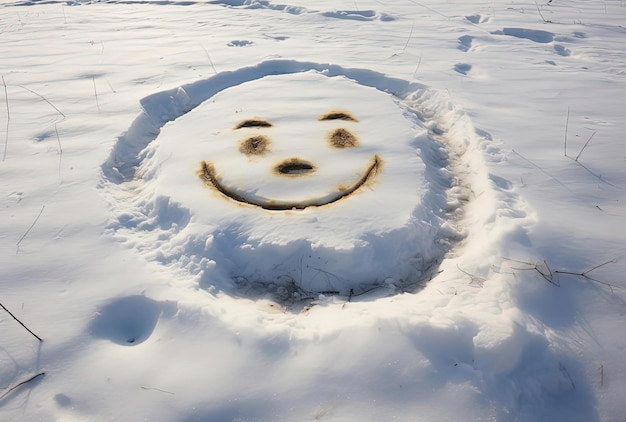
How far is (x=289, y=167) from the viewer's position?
237 centimetres

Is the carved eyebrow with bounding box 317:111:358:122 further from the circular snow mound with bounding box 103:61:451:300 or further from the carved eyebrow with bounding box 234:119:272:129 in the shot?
the carved eyebrow with bounding box 234:119:272:129

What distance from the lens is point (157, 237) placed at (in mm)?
1991

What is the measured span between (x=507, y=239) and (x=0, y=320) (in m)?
1.81

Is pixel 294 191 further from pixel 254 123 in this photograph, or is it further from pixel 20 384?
pixel 20 384

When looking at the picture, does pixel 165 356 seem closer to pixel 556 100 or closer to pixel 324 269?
pixel 324 269

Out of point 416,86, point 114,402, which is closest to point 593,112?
point 416,86

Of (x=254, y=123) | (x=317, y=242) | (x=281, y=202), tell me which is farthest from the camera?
(x=254, y=123)

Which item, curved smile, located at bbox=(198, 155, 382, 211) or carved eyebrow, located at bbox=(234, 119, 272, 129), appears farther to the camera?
carved eyebrow, located at bbox=(234, 119, 272, 129)

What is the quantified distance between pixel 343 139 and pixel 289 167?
40cm

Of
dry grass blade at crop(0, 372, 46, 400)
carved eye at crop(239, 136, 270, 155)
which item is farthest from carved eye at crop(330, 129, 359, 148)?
dry grass blade at crop(0, 372, 46, 400)

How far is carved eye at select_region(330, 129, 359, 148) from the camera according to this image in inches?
100.0

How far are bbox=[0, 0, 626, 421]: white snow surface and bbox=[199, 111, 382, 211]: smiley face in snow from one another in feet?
0.06

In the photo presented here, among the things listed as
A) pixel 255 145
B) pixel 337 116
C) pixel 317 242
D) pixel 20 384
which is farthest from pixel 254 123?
pixel 20 384

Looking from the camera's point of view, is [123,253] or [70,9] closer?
[123,253]
